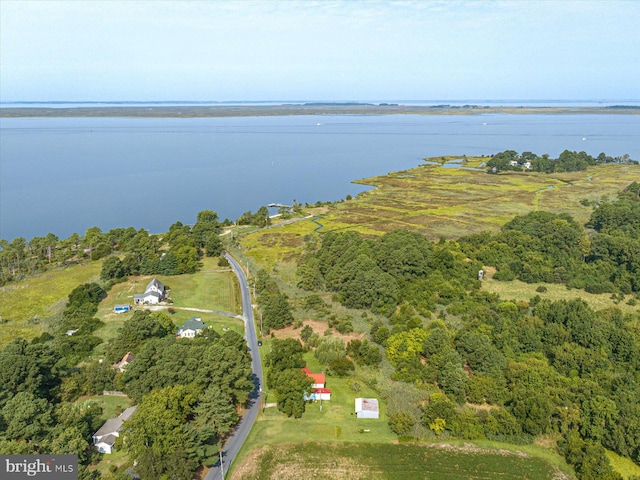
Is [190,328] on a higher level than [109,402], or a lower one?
higher

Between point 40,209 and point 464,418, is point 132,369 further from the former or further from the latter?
point 40,209

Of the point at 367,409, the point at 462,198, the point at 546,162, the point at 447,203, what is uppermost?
the point at 546,162

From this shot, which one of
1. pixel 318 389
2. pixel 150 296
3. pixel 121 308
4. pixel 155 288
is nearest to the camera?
pixel 318 389

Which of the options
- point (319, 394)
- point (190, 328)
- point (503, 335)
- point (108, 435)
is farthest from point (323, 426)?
point (503, 335)

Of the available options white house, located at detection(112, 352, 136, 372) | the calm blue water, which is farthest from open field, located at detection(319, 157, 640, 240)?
white house, located at detection(112, 352, 136, 372)

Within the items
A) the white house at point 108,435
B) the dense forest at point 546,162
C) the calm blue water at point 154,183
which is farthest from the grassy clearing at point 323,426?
the dense forest at point 546,162

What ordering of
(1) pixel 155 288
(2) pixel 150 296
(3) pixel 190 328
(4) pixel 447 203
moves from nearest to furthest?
(3) pixel 190 328
(2) pixel 150 296
(1) pixel 155 288
(4) pixel 447 203

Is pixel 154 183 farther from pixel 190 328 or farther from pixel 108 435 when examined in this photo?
pixel 108 435

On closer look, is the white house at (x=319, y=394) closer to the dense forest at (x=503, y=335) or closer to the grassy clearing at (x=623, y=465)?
the dense forest at (x=503, y=335)
